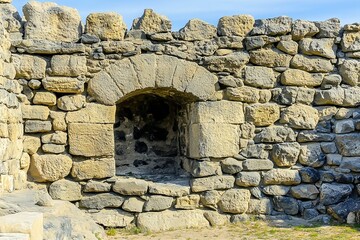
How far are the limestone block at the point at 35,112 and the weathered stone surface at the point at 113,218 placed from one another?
1.19m

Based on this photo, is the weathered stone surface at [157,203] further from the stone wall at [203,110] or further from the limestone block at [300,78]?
the limestone block at [300,78]

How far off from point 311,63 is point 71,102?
2.85 meters

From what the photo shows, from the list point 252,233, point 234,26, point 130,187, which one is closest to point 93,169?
point 130,187

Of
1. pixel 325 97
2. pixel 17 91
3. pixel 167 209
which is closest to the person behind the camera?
pixel 17 91

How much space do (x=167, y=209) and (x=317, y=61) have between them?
8.22 feet

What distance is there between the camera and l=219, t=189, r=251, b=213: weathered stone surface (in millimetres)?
5680

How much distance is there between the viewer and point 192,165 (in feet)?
19.2

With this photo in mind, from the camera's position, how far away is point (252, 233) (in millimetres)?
5215

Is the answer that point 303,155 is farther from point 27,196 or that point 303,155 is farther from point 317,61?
point 27,196

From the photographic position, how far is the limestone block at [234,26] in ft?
18.9

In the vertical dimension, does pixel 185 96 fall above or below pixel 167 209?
above

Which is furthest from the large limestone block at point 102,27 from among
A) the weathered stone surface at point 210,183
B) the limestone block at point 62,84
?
the weathered stone surface at point 210,183

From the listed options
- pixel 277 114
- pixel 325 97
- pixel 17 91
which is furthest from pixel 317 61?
pixel 17 91

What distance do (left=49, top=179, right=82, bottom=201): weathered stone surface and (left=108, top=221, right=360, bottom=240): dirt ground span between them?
536mm
